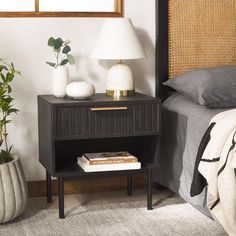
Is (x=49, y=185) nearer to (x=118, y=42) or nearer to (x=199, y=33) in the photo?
(x=118, y=42)

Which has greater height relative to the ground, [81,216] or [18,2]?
[18,2]

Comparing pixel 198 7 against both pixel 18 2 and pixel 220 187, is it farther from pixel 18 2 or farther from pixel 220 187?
pixel 220 187

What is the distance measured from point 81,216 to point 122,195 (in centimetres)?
45

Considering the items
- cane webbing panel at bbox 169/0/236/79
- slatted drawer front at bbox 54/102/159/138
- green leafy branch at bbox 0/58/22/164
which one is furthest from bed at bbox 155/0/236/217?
green leafy branch at bbox 0/58/22/164

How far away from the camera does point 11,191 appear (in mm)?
3102

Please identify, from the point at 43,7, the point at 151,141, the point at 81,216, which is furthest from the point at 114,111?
the point at 43,7

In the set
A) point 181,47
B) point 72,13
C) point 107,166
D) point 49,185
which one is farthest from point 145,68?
point 49,185

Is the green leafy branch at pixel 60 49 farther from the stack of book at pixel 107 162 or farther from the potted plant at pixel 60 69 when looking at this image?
the stack of book at pixel 107 162

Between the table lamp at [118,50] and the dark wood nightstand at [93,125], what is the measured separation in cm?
8

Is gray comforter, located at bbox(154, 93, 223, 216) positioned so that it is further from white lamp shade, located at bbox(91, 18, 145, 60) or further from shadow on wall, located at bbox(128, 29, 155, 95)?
white lamp shade, located at bbox(91, 18, 145, 60)

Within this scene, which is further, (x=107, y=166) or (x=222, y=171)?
(x=107, y=166)

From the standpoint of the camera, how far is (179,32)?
3.66 meters

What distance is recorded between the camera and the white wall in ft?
11.4

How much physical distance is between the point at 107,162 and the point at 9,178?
51 cm
